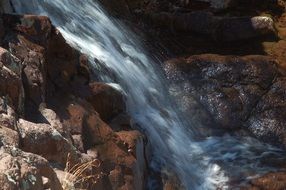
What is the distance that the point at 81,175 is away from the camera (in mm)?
4012

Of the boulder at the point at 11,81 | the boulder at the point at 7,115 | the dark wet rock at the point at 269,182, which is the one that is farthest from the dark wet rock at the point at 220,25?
the boulder at the point at 7,115

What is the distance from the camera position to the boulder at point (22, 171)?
3067mm

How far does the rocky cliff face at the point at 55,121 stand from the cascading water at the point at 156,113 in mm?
813

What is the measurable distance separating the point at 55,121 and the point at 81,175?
0.78 m

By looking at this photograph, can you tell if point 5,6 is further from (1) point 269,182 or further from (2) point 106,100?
(1) point 269,182

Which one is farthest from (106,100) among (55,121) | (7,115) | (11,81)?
(7,115)

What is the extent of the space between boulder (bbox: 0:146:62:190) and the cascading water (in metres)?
2.76

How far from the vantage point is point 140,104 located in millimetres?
7320

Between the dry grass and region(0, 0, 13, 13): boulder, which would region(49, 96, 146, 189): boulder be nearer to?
the dry grass

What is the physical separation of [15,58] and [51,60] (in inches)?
41.3

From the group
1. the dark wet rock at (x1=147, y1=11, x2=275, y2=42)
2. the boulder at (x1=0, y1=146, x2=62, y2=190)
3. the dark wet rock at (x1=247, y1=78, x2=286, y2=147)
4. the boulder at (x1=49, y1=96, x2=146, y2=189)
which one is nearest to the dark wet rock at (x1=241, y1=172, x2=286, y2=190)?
the dark wet rock at (x1=247, y1=78, x2=286, y2=147)

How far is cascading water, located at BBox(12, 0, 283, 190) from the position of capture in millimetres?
6543

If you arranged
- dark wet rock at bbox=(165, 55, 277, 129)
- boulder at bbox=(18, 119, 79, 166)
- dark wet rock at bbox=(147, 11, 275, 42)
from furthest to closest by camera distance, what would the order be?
1. dark wet rock at bbox=(147, 11, 275, 42)
2. dark wet rock at bbox=(165, 55, 277, 129)
3. boulder at bbox=(18, 119, 79, 166)

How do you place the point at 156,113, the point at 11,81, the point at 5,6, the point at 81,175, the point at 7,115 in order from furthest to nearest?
the point at 156,113 → the point at 5,6 → the point at 11,81 → the point at 81,175 → the point at 7,115
